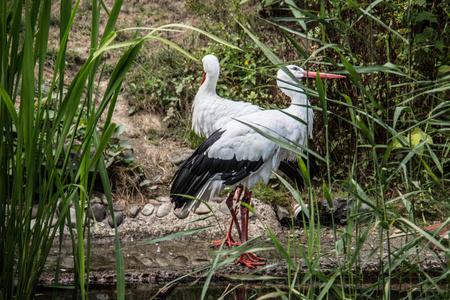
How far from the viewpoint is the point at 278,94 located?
5625 mm

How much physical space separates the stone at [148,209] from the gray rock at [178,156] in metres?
0.67

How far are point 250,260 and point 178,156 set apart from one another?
173cm

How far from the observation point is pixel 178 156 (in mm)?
5617

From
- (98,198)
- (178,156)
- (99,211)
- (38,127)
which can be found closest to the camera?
(38,127)

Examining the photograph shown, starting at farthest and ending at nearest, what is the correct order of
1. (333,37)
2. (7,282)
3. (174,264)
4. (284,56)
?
(284,56) → (333,37) → (174,264) → (7,282)

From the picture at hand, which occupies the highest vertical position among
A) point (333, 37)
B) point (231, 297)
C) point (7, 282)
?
point (333, 37)

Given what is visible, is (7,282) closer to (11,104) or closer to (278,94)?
(11,104)

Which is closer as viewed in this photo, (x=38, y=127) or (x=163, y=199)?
(x=38, y=127)

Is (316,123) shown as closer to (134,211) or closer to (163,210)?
(163,210)

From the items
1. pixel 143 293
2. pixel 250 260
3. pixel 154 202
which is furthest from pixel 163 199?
pixel 143 293

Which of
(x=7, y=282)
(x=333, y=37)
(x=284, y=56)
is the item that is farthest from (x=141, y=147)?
(x=7, y=282)

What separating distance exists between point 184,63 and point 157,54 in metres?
0.41

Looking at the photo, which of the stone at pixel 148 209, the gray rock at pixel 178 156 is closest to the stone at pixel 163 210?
the stone at pixel 148 209

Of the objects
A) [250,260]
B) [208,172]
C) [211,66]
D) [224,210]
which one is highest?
[211,66]
